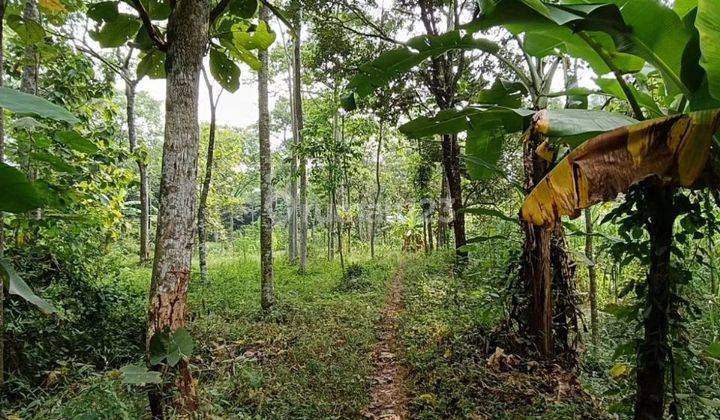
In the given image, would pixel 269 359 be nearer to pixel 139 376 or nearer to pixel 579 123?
pixel 139 376

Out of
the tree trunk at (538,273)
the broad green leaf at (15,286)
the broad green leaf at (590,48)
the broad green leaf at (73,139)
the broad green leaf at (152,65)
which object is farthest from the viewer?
the tree trunk at (538,273)

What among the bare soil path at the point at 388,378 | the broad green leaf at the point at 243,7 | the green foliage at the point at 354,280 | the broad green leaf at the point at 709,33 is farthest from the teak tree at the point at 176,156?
the green foliage at the point at 354,280

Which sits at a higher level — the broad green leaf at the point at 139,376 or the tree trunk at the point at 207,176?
the tree trunk at the point at 207,176

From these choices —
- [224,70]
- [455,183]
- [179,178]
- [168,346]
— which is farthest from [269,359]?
[455,183]

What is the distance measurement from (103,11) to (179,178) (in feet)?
3.84

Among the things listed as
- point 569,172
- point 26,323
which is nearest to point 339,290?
point 26,323

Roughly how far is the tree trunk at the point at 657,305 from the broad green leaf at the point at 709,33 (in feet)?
2.48

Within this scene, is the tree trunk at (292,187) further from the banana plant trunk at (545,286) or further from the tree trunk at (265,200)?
the banana plant trunk at (545,286)

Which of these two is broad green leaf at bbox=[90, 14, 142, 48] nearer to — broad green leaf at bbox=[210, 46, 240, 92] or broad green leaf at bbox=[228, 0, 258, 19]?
broad green leaf at bbox=[210, 46, 240, 92]

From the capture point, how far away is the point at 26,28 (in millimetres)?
2814

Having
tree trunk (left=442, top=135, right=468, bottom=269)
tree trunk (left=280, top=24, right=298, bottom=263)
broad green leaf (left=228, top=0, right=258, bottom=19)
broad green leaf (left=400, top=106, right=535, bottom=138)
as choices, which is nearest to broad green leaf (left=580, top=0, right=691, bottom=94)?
broad green leaf (left=400, top=106, right=535, bottom=138)

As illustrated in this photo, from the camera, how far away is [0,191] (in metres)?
1.27

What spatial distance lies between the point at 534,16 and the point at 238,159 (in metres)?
19.4

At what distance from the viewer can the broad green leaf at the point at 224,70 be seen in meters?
3.17
